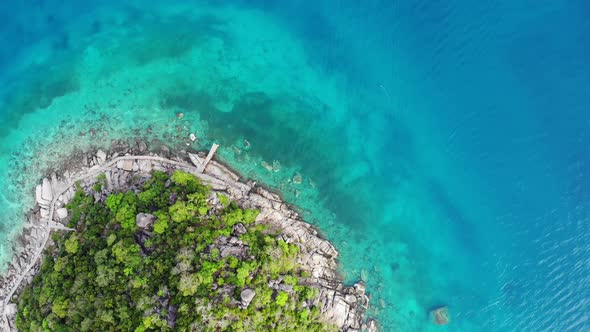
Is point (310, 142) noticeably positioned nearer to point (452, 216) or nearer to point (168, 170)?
point (168, 170)

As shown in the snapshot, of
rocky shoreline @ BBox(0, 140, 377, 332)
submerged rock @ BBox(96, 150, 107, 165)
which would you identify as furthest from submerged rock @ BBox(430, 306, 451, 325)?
submerged rock @ BBox(96, 150, 107, 165)

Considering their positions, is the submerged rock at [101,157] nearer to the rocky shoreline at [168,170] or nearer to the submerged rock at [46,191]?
the rocky shoreline at [168,170]

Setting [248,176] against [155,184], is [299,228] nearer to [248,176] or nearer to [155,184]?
[248,176]

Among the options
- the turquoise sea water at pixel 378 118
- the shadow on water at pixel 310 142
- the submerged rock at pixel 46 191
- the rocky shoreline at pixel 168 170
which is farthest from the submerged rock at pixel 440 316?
the submerged rock at pixel 46 191

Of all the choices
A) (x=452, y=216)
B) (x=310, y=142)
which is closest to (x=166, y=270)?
(x=310, y=142)

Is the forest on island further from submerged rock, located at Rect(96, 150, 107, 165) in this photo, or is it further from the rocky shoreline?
submerged rock, located at Rect(96, 150, 107, 165)

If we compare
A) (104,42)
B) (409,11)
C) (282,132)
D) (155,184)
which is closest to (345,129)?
(282,132)
